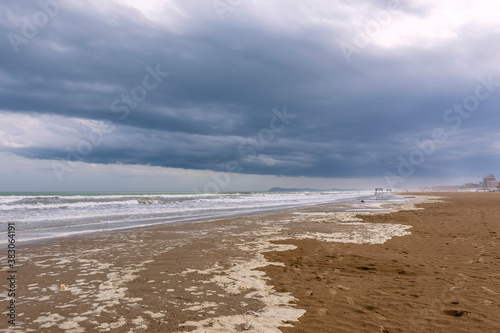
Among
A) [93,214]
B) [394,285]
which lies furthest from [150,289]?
[93,214]

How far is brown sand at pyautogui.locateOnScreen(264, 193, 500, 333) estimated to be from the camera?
4914mm

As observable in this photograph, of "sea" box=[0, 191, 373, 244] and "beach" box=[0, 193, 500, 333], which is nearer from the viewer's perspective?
"beach" box=[0, 193, 500, 333]

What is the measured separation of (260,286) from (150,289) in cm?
248

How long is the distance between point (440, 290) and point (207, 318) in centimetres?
502

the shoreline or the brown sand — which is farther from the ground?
the brown sand

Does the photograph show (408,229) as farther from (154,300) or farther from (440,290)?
(154,300)

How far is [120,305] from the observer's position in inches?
223

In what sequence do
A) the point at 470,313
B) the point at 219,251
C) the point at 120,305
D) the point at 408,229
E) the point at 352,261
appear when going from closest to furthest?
the point at 470,313 → the point at 120,305 → the point at 352,261 → the point at 219,251 → the point at 408,229

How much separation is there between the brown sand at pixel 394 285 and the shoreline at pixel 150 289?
64 centimetres

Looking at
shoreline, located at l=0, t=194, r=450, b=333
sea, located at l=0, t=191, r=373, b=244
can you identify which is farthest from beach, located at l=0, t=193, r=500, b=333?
sea, located at l=0, t=191, r=373, b=244

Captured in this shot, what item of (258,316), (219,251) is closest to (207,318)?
(258,316)

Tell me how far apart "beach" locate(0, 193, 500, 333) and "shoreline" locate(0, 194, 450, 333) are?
3 cm

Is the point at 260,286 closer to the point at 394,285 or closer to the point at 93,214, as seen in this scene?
the point at 394,285

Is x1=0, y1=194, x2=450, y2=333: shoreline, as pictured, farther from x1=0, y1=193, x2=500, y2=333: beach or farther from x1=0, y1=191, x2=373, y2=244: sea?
x1=0, y1=191, x2=373, y2=244: sea
